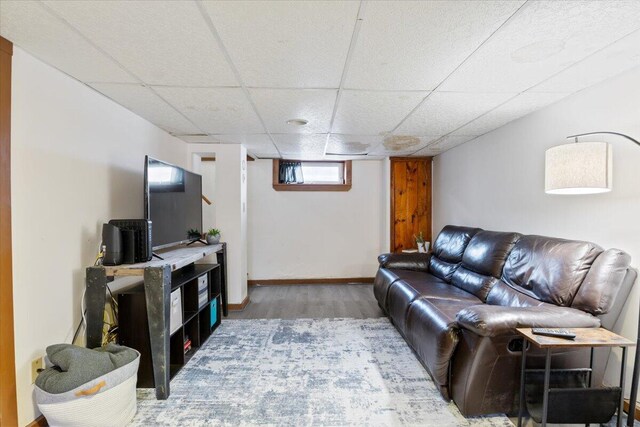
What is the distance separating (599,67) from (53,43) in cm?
302

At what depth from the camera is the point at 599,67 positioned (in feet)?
5.71

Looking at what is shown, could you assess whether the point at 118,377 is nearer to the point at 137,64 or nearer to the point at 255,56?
the point at 137,64

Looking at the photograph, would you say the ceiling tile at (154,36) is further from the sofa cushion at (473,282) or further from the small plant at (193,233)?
the sofa cushion at (473,282)

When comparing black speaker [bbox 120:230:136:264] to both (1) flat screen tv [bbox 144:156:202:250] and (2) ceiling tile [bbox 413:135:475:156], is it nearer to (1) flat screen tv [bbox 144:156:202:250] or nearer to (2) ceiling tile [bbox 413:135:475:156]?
(1) flat screen tv [bbox 144:156:202:250]

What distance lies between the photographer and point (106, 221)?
2244 mm

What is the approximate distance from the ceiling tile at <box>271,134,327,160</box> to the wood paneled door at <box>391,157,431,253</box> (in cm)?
130

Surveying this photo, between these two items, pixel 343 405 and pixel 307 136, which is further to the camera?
pixel 307 136

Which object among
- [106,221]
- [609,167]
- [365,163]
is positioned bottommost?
[106,221]

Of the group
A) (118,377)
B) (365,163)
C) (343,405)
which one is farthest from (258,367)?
(365,163)

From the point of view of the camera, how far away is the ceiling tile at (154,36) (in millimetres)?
1236

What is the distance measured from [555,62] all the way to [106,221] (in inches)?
125

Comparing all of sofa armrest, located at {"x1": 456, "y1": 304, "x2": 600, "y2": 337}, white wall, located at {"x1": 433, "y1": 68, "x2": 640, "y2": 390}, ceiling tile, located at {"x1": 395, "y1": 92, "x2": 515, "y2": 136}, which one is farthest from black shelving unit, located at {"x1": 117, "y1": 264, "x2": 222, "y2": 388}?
white wall, located at {"x1": 433, "y1": 68, "x2": 640, "y2": 390}

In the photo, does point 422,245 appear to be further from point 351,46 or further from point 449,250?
point 351,46

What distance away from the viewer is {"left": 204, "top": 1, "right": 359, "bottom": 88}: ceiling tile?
1.24 m
